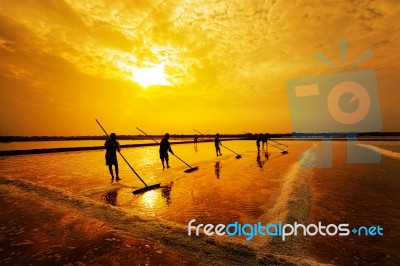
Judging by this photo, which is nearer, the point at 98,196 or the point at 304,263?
the point at 304,263

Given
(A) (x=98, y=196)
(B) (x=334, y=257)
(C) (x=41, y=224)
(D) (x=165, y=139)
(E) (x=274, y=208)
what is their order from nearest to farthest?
(B) (x=334, y=257), (C) (x=41, y=224), (E) (x=274, y=208), (A) (x=98, y=196), (D) (x=165, y=139)

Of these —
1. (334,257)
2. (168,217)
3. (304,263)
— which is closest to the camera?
(304,263)

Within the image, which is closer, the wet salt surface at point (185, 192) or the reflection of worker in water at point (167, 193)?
the wet salt surface at point (185, 192)

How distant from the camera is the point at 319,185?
33.0ft

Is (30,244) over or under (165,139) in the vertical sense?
under

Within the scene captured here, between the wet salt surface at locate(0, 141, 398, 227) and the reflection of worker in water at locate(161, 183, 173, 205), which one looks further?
the reflection of worker in water at locate(161, 183, 173, 205)

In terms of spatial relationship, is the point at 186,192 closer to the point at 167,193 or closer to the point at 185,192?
the point at 185,192

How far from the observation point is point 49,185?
32.0 ft

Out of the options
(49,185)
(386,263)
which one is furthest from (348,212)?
(49,185)

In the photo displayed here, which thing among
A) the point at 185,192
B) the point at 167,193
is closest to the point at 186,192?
the point at 185,192

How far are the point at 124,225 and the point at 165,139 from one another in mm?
8808

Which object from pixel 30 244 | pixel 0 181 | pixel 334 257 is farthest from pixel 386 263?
pixel 0 181

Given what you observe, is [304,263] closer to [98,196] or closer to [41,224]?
[41,224]

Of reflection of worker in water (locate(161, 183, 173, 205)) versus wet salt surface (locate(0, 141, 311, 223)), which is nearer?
wet salt surface (locate(0, 141, 311, 223))
